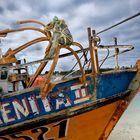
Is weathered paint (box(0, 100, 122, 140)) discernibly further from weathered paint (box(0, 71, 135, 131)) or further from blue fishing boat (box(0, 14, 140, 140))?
weathered paint (box(0, 71, 135, 131))

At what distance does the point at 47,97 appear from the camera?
7.03 meters

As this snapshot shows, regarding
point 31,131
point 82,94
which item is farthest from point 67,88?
point 31,131

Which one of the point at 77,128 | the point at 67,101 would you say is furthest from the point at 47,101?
Result: the point at 77,128

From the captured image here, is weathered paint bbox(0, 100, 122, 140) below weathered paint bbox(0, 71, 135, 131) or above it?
below

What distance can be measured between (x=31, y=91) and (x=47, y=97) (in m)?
0.38

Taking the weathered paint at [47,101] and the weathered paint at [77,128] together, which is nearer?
the weathered paint at [47,101]

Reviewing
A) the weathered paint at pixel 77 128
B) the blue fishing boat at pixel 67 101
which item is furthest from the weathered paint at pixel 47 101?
the weathered paint at pixel 77 128

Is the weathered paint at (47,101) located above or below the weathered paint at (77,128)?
above

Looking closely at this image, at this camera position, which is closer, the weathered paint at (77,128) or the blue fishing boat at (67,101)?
the blue fishing boat at (67,101)

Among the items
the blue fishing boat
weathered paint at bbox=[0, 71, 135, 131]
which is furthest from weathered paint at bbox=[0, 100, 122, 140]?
weathered paint at bbox=[0, 71, 135, 131]

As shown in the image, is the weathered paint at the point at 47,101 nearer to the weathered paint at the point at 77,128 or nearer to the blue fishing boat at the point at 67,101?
the blue fishing boat at the point at 67,101

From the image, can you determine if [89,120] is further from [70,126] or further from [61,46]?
[61,46]

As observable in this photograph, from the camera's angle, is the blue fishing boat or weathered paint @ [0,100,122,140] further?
weathered paint @ [0,100,122,140]

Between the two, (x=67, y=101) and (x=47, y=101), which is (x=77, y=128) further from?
(x=47, y=101)
